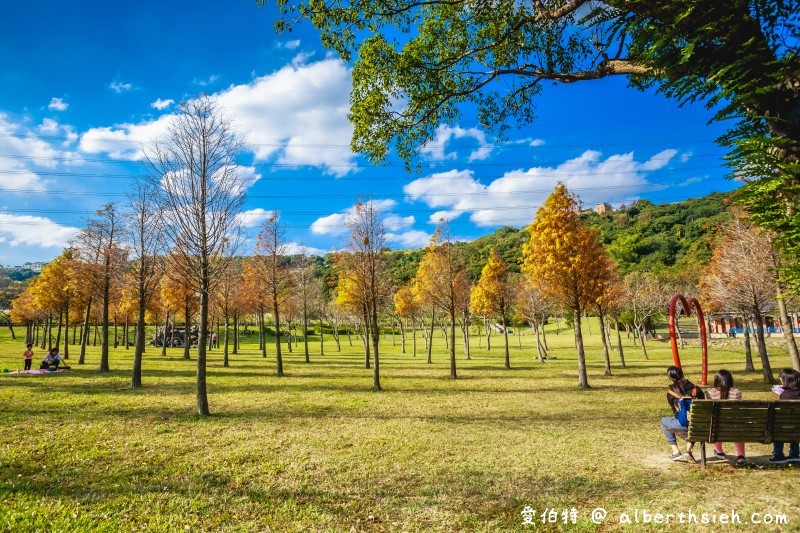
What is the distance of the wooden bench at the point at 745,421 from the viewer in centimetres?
690

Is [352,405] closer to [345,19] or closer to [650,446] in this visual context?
[650,446]

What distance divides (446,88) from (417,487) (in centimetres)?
673

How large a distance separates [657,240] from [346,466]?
110483 mm

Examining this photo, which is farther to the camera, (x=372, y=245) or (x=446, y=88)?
(x=372, y=245)

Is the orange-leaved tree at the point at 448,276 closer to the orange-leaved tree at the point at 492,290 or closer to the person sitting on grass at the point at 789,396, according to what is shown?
the orange-leaved tree at the point at 492,290

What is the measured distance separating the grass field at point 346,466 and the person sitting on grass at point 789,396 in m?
0.39

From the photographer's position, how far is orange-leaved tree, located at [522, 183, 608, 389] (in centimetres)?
1955

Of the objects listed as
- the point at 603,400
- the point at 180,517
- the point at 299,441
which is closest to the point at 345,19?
the point at 180,517

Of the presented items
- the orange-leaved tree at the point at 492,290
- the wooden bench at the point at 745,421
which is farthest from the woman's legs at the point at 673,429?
the orange-leaved tree at the point at 492,290

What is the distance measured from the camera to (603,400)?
16.5 meters

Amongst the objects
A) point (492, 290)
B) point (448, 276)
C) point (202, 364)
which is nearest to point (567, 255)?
point (448, 276)

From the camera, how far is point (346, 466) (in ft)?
26.1

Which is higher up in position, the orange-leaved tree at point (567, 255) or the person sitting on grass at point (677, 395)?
the orange-leaved tree at point (567, 255)

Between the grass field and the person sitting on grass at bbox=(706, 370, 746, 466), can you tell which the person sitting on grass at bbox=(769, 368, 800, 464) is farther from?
the person sitting on grass at bbox=(706, 370, 746, 466)
